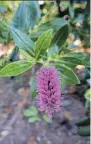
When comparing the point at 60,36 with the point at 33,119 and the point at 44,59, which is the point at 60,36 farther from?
the point at 33,119

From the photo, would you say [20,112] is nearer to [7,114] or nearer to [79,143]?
[7,114]

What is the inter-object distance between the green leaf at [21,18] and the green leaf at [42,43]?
0.96ft

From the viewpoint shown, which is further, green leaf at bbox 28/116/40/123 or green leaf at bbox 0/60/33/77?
green leaf at bbox 28/116/40/123

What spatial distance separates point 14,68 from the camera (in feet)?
2.92

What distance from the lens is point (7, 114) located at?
207 centimetres

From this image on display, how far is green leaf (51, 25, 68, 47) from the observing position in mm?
1165

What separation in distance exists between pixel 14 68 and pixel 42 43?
9 centimetres

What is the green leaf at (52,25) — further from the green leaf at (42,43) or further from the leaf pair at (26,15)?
the green leaf at (42,43)

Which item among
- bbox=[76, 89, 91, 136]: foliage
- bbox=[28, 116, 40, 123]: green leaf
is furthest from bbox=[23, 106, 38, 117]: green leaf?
bbox=[76, 89, 91, 136]: foliage

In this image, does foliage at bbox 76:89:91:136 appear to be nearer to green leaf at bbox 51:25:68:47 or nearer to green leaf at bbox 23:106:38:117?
green leaf at bbox 23:106:38:117

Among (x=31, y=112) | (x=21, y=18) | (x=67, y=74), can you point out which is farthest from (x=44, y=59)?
(x=31, y=112)

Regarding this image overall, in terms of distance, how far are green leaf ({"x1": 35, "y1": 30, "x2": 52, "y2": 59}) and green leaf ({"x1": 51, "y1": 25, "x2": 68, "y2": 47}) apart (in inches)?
9.7

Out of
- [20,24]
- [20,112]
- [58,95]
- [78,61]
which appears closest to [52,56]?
[78,61]

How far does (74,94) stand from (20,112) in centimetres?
32
